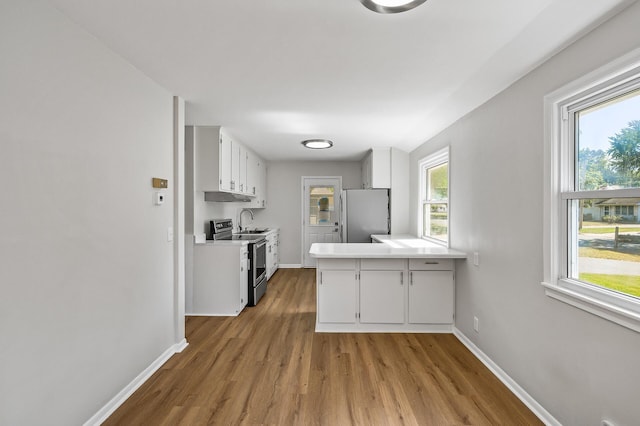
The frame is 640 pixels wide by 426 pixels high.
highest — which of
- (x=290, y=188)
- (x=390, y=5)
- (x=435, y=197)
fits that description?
(x=390, y=5)

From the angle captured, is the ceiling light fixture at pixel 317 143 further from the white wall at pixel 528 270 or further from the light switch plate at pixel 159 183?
the light switch plate at pixel 159 183

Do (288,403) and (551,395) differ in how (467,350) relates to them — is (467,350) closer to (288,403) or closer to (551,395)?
(551,395)

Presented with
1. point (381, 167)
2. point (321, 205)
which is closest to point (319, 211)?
point (321, 205)

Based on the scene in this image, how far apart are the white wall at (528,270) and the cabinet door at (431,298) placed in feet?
0.36

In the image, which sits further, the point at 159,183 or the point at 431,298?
the point at 431,298

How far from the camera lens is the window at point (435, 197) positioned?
159 inches

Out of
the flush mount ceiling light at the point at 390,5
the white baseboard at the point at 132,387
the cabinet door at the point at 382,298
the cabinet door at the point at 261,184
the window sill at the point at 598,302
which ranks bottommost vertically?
the white baseboard at the point at 132,387

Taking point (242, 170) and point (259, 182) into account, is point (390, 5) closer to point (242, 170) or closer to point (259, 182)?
point (242, 170)

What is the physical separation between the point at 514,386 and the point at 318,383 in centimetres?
141

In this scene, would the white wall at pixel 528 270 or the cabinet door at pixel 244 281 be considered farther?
the cabinet door at pixel 244 281

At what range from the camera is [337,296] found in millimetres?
3523

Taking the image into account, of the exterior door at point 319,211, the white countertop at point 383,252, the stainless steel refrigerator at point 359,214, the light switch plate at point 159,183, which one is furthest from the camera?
the exterior door at point 319,211

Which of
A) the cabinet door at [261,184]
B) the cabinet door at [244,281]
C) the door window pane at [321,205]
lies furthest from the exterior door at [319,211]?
the cabinet door at [244,281]

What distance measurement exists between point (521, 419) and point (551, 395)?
0.78 feet
